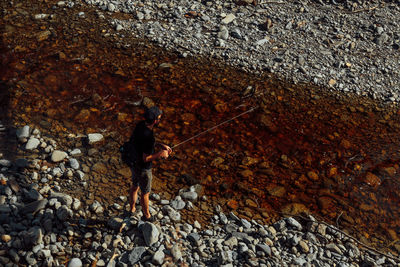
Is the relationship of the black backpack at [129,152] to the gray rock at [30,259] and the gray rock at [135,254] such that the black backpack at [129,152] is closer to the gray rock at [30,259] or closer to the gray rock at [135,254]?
the gray rock at [135,254]

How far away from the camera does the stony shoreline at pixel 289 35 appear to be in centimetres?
1030

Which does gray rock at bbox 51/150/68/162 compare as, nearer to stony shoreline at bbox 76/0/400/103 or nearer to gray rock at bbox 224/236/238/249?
gray rock at bbox 224/236/238/249

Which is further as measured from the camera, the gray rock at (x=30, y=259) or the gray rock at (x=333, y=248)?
the gray rock at (x=333, y=248)

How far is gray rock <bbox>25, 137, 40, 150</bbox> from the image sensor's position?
652 centimetres

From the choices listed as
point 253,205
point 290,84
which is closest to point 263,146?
point 253,205

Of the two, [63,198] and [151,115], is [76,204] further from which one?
[151,115]

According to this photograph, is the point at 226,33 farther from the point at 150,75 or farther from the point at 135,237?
the point at 135,237

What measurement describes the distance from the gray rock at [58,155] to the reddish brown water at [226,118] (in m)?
0.84

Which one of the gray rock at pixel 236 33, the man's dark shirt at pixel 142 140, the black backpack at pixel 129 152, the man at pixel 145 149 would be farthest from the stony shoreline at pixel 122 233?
the gray rock at pixel 236 33

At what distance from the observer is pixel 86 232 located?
525 centimetres

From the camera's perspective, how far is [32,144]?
6.58 metres

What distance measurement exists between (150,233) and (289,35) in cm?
869

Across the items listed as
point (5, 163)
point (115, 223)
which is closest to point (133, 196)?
point (115, 223)

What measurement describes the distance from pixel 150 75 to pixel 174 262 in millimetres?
5795
